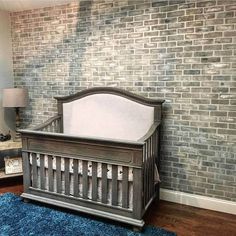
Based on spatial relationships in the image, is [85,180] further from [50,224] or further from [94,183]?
[50,224]

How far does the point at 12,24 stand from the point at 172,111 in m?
2.76

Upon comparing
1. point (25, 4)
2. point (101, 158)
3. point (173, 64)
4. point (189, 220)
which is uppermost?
point (25, 4)

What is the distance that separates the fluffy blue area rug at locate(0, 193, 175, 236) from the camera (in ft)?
7.33

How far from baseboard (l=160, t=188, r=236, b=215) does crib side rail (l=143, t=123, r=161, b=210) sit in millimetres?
221

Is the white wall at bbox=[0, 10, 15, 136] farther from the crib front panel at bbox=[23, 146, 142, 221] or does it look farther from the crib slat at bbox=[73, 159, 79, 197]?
the crib slat at bbox=[73, 159, 79, 197]

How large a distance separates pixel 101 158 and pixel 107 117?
775 millimetres

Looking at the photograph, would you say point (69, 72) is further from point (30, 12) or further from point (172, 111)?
point (172, 111)

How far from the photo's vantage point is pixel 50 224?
2.37 meters

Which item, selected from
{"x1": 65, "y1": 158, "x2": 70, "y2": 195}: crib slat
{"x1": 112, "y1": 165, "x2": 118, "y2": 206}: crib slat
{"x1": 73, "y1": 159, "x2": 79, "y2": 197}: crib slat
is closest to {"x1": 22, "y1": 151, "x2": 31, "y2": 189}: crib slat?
{"x1": 65, "y1": 158, "x2": 70, "y2": 195}: crib slat

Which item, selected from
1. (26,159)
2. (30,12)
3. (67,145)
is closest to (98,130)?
(67,145)

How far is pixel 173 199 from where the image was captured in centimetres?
293

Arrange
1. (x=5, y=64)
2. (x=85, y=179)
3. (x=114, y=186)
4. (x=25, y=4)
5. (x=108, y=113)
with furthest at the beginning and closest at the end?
(x=5, y=64), (x=25, y=4), (x=108, y=113), (x=85, y=179), (x=114, y=186)

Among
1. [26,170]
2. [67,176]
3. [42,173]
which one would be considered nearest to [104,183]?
[67,176]

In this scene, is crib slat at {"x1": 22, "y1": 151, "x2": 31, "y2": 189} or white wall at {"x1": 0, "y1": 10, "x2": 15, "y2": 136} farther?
white wall at {"x1": 0, "y1": 10, "x2": 15, "y2": 136}
